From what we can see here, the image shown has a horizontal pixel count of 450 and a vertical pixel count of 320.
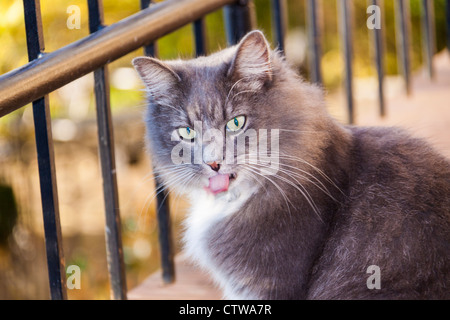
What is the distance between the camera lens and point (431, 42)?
256cm

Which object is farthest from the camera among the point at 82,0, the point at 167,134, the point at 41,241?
the point at 41,241

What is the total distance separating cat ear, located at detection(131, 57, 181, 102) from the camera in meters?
1.27

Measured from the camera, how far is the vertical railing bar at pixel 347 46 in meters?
1.97

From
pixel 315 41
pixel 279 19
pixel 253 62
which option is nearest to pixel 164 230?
pixel 253 62

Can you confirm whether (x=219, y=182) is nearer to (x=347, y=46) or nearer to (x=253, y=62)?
(x=253, y=62)

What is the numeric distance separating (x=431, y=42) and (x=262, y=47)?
1613 millimetres

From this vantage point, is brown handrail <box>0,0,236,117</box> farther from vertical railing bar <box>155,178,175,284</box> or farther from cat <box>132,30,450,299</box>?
vertical railing bar <box>155,178,175,284</box>

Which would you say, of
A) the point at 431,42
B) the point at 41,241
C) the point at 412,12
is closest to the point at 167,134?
the point at 431,42

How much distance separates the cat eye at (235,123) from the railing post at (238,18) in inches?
18.5

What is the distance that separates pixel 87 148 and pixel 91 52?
3.24m

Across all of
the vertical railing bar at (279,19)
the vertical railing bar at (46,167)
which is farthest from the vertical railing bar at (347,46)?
the vertical railing bar at (46,167)

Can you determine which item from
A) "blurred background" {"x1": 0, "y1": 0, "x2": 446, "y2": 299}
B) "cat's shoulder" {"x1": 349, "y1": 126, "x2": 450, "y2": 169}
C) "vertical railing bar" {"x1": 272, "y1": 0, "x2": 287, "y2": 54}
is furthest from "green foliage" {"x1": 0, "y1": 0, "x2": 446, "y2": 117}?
"cat's shoulder" {"x1": 349, "y1": 126, "x2": 450, "y2": 169}

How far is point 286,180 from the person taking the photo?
4.15 feet

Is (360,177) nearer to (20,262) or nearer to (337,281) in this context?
(337,281)
